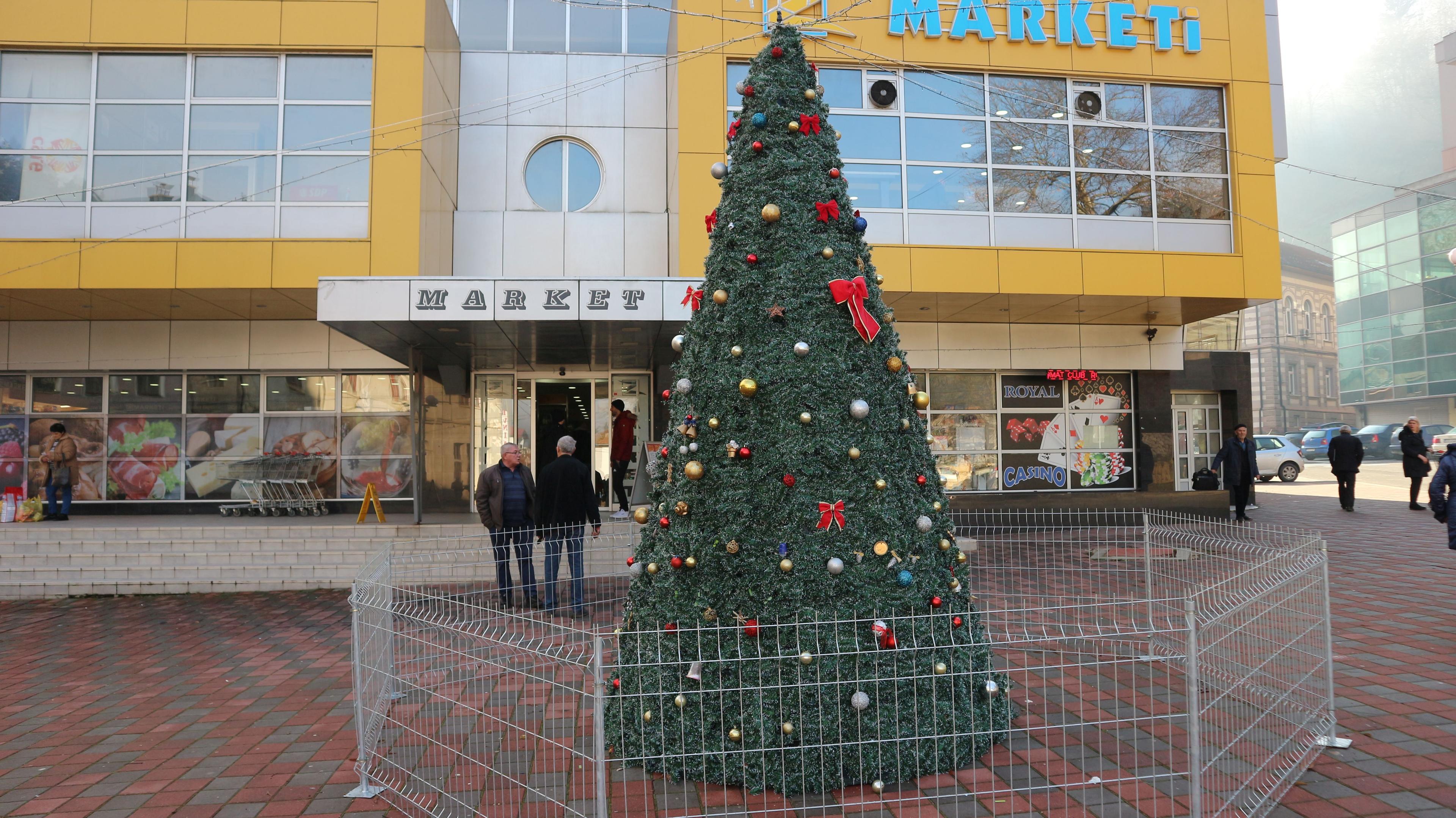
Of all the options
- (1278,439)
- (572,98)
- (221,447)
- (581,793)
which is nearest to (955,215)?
(572,98)

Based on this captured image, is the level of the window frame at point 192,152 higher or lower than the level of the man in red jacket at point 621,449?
higher

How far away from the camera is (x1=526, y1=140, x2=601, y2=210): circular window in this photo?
14.3 meters

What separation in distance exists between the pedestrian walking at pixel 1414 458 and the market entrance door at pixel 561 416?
1418 centimetres

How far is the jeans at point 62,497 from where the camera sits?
12.2m

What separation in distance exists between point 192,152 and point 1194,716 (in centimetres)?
1497

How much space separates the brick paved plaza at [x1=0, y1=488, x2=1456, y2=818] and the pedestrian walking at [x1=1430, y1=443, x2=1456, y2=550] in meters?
0.79

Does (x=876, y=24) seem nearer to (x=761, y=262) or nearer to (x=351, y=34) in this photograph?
(x=351, y=34)

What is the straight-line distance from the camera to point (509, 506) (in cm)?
793

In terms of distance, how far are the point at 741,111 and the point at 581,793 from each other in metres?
3.25

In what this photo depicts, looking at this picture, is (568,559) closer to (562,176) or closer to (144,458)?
(562,176)

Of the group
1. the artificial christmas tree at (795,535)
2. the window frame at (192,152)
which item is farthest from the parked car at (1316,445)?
the artificial christmas tree at (795,535)

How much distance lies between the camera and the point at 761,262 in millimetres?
3834

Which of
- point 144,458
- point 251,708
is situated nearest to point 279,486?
point 144,458

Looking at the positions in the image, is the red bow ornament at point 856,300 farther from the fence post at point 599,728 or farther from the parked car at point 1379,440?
the parked car at point 1379,440
